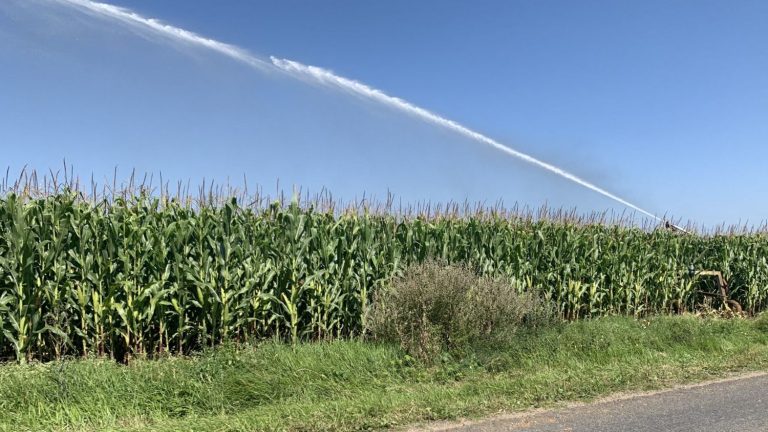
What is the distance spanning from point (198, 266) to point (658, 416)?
616 cm

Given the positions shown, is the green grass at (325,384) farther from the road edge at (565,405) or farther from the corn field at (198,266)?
the corn field at (198,266)

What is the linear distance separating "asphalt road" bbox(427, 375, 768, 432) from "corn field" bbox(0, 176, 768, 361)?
12.4 feet

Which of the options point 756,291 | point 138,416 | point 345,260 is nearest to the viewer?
point 138,416

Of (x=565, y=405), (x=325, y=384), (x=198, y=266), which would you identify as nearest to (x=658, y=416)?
(x=565, y=405)

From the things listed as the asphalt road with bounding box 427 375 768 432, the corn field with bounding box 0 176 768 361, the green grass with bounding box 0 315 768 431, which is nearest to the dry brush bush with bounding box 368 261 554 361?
the green grass with bounding box 0 315 768 431

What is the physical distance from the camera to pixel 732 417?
566 centimetres

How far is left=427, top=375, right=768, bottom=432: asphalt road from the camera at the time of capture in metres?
5.25

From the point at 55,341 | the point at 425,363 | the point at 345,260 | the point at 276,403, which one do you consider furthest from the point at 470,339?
the point at 55,341

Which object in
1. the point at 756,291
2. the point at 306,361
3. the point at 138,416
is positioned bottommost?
the point at 138,416

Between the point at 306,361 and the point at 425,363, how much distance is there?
177 cm

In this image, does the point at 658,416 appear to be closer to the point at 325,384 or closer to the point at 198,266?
the point at 325,384

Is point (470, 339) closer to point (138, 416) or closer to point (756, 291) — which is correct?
point (138, 416)

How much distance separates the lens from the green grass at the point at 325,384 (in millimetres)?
5227

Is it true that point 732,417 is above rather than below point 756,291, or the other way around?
below
